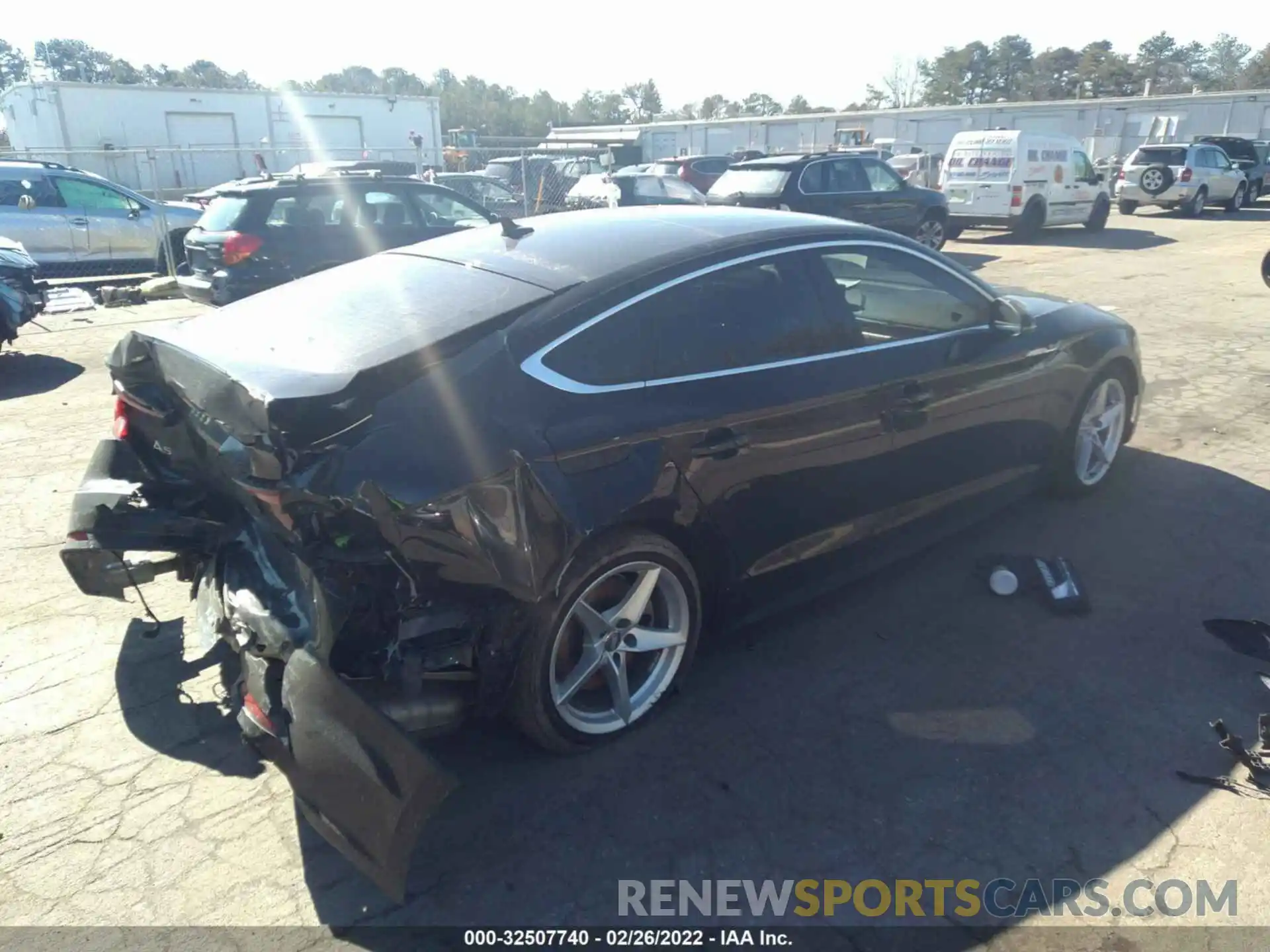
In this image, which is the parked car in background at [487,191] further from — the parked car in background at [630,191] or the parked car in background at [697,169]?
the parked car in background at [697,169]

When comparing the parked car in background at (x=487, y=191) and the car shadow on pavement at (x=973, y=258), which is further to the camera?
the parked car in background at (x=487, y=191)

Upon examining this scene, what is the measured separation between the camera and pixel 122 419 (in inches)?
148

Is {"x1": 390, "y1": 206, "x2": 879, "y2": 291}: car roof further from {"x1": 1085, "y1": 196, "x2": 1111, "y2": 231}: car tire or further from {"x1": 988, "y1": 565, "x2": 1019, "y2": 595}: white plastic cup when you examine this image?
{"x1": 1085, "y1": 196, "x2": 1111, "y2": 231}: car tire

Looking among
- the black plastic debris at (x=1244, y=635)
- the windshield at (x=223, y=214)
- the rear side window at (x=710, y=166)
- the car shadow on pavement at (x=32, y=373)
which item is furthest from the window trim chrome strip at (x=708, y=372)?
the rear side window at (x=710, y=166)

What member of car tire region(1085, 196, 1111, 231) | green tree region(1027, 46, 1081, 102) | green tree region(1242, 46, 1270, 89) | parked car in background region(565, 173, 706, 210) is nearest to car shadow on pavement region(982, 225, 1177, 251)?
car tire region(1085, 196, 1111, 231)

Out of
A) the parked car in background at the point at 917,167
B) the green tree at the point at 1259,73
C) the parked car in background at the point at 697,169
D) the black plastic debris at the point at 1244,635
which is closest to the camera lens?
the black plastic debris at the point at 1244,635

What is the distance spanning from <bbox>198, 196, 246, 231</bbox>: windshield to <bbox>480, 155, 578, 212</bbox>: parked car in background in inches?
345

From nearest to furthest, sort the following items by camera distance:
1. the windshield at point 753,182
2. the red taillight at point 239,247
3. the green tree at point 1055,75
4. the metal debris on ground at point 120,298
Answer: the red taillight at point 239,247
the metal debris on ground at point 120,298
the windshield at point 753,182
the green tree at point 1055,75

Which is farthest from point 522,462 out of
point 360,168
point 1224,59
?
point 1224,59

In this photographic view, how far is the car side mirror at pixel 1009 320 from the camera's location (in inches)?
182

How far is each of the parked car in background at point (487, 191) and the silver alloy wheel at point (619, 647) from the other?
52.7ft

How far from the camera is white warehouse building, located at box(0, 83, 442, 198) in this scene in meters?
35.0

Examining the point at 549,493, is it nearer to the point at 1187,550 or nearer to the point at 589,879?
the point at 589,879

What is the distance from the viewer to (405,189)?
36.6 ft
